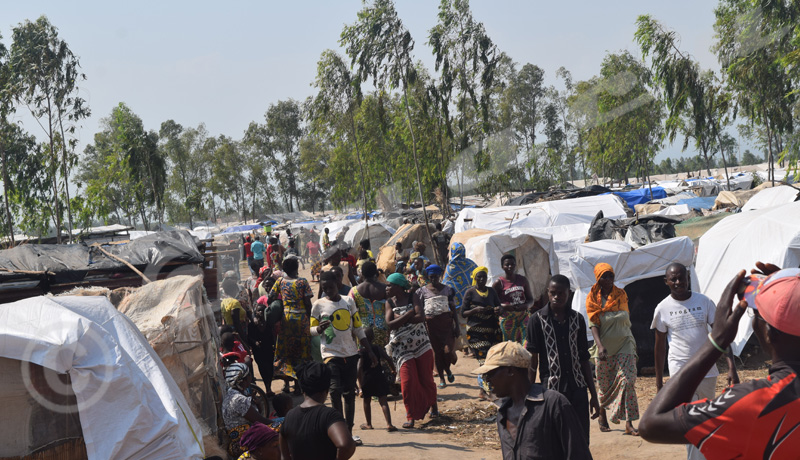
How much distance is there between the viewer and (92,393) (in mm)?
3988

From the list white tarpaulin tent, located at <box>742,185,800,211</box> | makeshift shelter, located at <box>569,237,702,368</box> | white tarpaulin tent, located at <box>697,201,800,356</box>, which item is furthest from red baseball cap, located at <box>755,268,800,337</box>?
white tarpaulin tent, located at <box>742,185,800,211</box>

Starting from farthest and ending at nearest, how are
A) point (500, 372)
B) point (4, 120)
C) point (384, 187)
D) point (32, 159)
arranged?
point (384, 187) → point (32, 159) → point (4, 120) → point (500, 372)

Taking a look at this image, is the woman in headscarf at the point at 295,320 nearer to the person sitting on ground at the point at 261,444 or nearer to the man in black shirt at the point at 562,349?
the person sitting on ground at the point at 261,444

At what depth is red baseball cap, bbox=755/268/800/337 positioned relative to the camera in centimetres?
194

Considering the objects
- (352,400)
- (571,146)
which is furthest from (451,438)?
(571,146)

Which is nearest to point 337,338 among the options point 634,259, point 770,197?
point 634,259

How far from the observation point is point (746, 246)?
29.5 feet

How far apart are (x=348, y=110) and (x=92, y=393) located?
81.2 feet

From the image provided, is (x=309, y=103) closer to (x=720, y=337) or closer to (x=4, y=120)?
(x=4, y=120)

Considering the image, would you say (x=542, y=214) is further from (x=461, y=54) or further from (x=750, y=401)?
(x=750, y=401)

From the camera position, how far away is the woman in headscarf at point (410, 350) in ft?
23.2

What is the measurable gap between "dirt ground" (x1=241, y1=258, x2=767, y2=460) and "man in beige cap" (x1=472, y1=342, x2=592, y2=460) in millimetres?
3108

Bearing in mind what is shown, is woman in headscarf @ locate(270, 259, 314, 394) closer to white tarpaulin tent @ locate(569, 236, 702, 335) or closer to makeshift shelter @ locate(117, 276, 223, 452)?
makeshift shelter @ locate(117, 276, 223, 452)

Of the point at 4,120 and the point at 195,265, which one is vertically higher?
the point at 4,120
